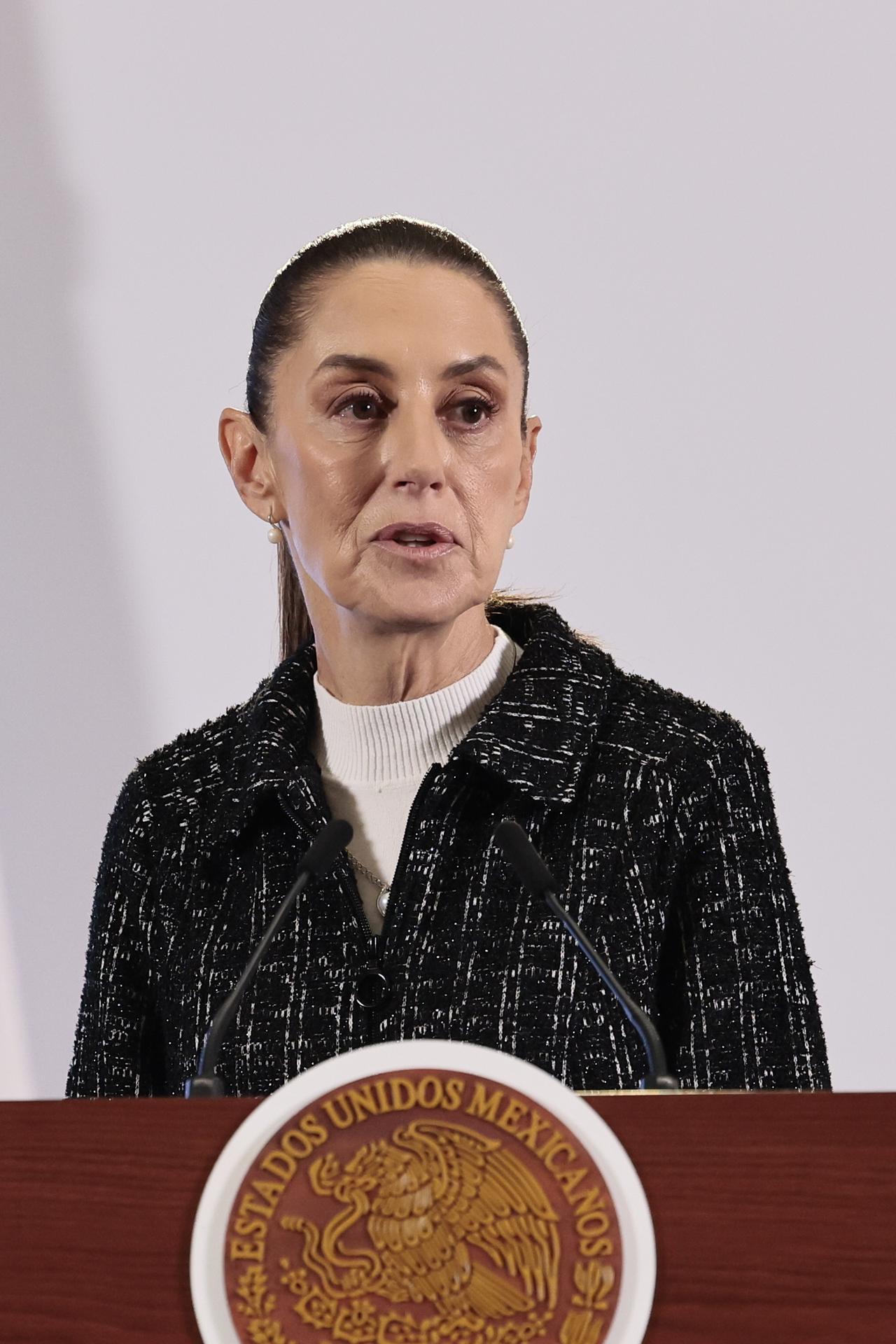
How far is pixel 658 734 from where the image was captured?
3.91 feet

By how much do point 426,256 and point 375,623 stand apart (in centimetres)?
29

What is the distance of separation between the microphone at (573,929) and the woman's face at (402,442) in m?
0.34

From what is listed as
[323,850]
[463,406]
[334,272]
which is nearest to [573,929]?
[323,850]

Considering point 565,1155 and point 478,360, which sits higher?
point 478,360

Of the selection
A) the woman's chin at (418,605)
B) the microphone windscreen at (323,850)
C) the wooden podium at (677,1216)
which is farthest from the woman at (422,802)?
the wooden podium at (677,1216)

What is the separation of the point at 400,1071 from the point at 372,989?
0.56 metres

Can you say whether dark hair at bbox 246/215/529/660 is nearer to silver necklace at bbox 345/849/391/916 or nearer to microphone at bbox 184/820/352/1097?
silver necklace at bbox 345/849/391/916

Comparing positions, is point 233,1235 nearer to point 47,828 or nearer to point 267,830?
point 267,830

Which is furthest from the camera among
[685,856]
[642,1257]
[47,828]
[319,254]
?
[47,828]

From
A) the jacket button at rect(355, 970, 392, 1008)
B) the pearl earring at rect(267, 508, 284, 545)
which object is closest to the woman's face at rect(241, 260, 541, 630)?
the pearl earring at rect(267, 508, 284, 545)

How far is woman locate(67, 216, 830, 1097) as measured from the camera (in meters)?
1.09

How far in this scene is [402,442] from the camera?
1159 millimetres

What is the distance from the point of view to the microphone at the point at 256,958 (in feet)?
2.51

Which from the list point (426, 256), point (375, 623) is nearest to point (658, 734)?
point (375, 623)
